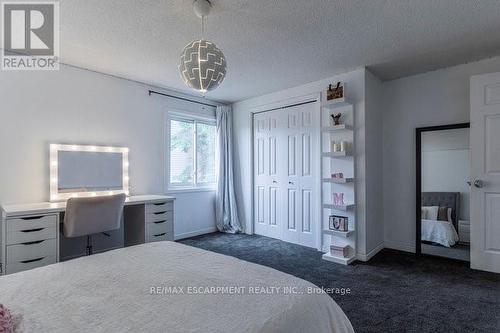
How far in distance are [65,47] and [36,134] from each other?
99 centimetres

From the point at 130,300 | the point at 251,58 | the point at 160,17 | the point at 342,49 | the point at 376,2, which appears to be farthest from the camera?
the point at 251,58

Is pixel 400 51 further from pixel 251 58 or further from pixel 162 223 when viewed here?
pixel 162 223

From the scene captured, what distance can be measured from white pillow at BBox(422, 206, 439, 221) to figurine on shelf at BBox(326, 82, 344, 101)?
182cm

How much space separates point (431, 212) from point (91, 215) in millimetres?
3888

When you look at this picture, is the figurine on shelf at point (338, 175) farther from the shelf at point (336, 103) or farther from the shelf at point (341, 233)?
the shelf at point (336, 103)

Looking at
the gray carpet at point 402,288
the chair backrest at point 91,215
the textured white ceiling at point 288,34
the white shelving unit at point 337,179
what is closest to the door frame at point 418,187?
the gray carpet at point 402,288

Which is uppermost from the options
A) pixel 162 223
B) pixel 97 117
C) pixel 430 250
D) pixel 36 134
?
pixel 97 117

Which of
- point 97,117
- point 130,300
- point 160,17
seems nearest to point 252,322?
point 130,300

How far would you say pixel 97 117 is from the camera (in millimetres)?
3441

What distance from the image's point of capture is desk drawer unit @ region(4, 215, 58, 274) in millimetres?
2289

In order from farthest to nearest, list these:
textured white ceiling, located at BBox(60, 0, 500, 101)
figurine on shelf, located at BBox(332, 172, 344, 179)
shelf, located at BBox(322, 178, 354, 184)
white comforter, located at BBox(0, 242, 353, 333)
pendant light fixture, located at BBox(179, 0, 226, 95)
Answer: figurine on shelf, located at BBox(332, 172, 344, 179) < shelf, located at BBox(322, 178, 354, 184) < textured white ceiling, located at BBox(60, 0, 500, 101) < pendant light fixture, located at BBox(179, 0, 226, 95) < white comforter, located at BBox(0, 242, 353, 333)

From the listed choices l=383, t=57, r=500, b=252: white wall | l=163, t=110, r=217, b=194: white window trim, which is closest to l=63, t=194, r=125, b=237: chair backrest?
l=163, t=110, r=217, b=194: white window trim

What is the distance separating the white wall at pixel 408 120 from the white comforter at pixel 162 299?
117 inches

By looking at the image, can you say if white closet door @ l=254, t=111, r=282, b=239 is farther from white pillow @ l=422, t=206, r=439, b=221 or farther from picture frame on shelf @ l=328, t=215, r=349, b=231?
white pillow @ l=422, t=206, r=439, b=221
